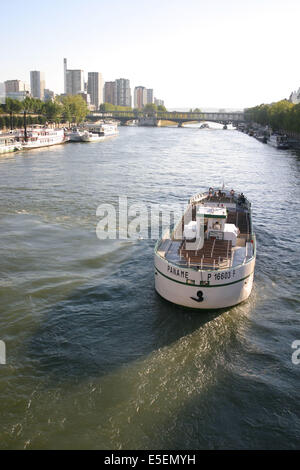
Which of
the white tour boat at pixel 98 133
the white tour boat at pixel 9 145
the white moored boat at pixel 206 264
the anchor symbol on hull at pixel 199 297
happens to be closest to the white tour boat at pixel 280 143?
the white tour boat at pixel 98 133

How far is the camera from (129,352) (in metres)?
17.1

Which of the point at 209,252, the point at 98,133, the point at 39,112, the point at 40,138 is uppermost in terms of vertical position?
the point at 39,112

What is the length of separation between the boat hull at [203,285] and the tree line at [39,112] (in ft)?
307

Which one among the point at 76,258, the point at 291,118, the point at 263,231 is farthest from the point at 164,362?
the point at 291,118

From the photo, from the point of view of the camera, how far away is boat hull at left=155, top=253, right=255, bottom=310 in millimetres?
18922

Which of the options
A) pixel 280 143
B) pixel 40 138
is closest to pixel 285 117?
pixel 280 143

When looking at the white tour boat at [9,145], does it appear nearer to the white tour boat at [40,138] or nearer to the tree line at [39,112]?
the white tour boat at [40,138]

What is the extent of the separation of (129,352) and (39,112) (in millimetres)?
154534

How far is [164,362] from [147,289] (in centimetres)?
676

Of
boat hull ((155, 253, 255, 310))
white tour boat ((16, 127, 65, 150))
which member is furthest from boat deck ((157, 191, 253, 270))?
white tour boat ((16, 127, 65, 150))

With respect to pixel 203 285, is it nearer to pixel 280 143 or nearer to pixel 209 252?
pixel 209 252

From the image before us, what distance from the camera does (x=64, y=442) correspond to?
512 inches

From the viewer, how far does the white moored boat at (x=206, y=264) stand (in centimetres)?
1908

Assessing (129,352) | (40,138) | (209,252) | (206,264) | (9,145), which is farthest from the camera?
(40,138)
